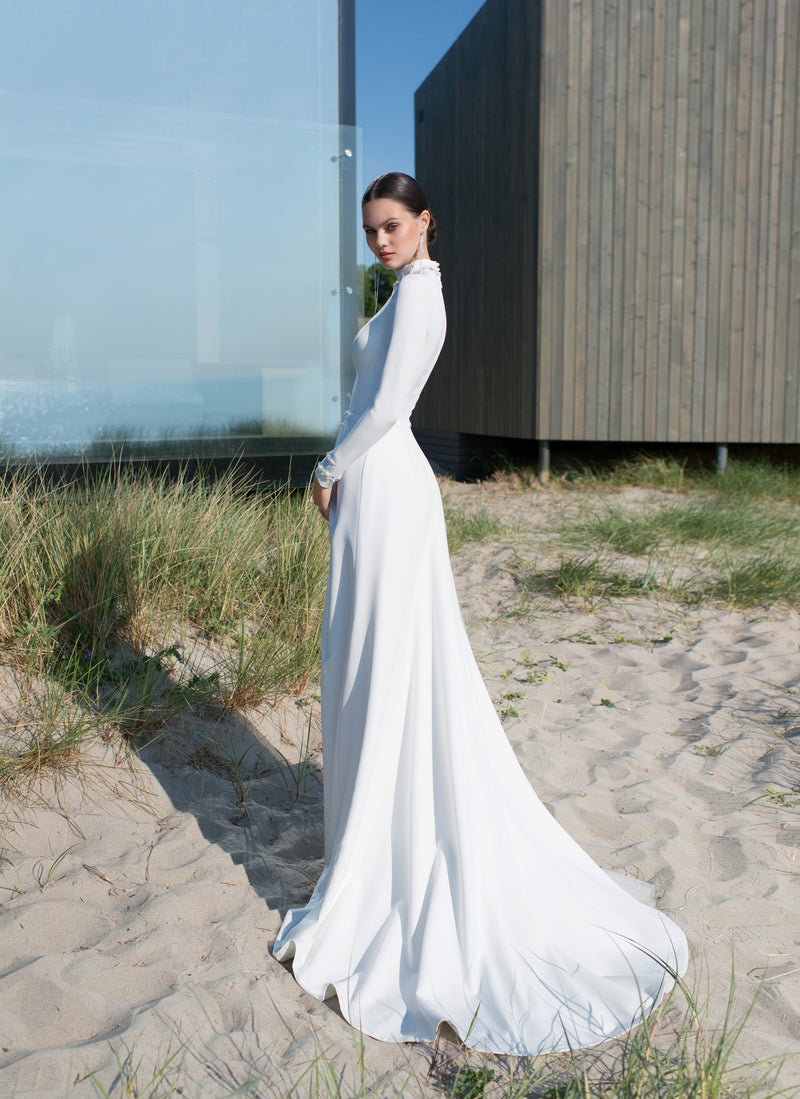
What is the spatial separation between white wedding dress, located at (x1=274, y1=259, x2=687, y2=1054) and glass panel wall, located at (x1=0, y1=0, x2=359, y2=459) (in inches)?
159

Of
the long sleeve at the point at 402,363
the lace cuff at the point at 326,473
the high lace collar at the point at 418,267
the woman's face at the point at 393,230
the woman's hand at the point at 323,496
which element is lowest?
the woman's hand at the point at 323,496

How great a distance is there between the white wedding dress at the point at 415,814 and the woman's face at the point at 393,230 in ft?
0.22

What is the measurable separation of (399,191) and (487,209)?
7.70m

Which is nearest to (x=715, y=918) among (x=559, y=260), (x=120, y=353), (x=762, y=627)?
(x=762, y=627)

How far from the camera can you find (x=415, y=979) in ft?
6.54

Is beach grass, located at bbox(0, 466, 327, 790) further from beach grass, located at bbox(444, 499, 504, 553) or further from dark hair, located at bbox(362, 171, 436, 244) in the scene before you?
dark hair, located at bbox(362, 171, 436, 244)

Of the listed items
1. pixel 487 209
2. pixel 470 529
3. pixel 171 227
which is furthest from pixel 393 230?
pixel 487 209

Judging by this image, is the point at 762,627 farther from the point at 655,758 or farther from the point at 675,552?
the point at 655,758

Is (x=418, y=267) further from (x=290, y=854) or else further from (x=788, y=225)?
(x=788, y=225)

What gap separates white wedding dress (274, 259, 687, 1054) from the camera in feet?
6.65

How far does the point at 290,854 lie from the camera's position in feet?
9.13

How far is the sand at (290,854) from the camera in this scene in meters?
1.90

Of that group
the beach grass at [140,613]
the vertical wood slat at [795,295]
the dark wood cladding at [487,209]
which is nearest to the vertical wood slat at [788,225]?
the vertical wood slat at [795,295]

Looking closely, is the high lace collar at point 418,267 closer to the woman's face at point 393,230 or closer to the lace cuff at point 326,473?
the woman's face at point 393,230
